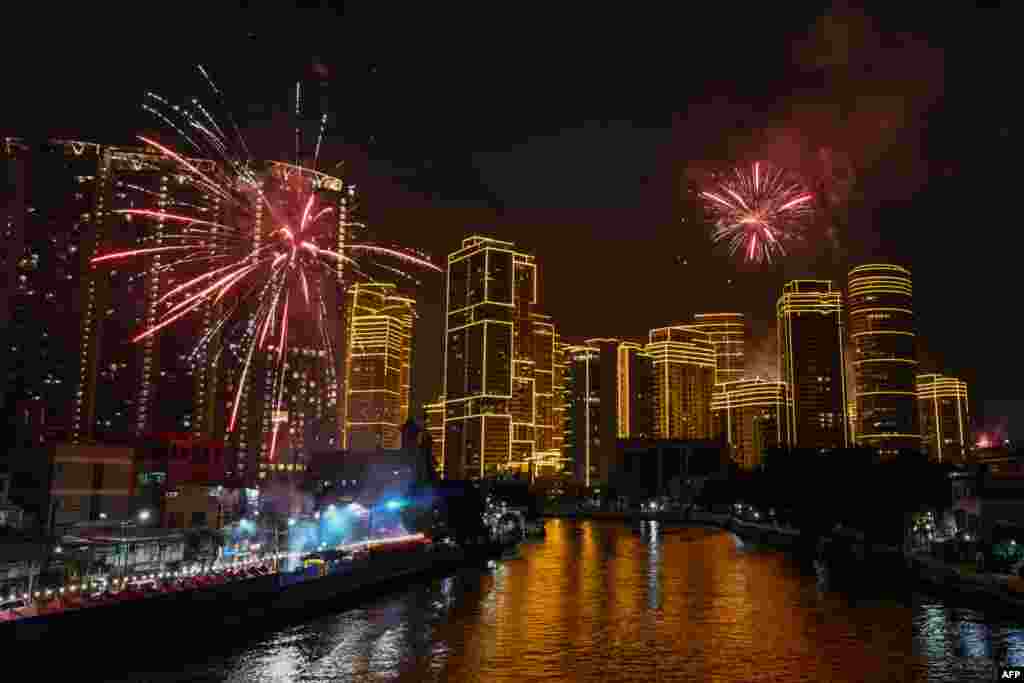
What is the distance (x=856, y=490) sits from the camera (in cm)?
6397

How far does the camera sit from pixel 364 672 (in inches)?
908

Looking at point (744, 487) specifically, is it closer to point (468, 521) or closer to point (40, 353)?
point (468, 521)

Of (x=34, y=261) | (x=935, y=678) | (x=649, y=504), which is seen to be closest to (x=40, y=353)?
(x=34, y=261)

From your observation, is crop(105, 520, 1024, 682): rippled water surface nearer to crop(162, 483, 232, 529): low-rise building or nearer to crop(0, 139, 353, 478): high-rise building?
crop(162, 483, 232, 529): low-rise building

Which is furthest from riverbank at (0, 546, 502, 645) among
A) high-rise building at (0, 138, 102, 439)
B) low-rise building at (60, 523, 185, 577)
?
high-rise building at (0, 138, 102, 439)

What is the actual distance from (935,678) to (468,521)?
42780mm

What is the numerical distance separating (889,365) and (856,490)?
480 ft

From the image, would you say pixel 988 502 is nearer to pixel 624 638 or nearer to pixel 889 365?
pixel 624 638

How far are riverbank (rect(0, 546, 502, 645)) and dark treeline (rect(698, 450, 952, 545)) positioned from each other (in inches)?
1444

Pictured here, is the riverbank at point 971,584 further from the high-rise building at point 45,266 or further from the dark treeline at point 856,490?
the high-rise building at point 45,266

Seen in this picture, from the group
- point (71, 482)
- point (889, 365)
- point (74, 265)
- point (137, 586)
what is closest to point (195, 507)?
point (71, 482)

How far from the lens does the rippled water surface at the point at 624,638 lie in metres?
23.2

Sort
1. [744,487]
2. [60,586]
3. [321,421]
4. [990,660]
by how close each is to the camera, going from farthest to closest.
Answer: [321,421], [744,487], [60,586], [990,660]

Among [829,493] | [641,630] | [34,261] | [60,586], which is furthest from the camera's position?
[34,261]
